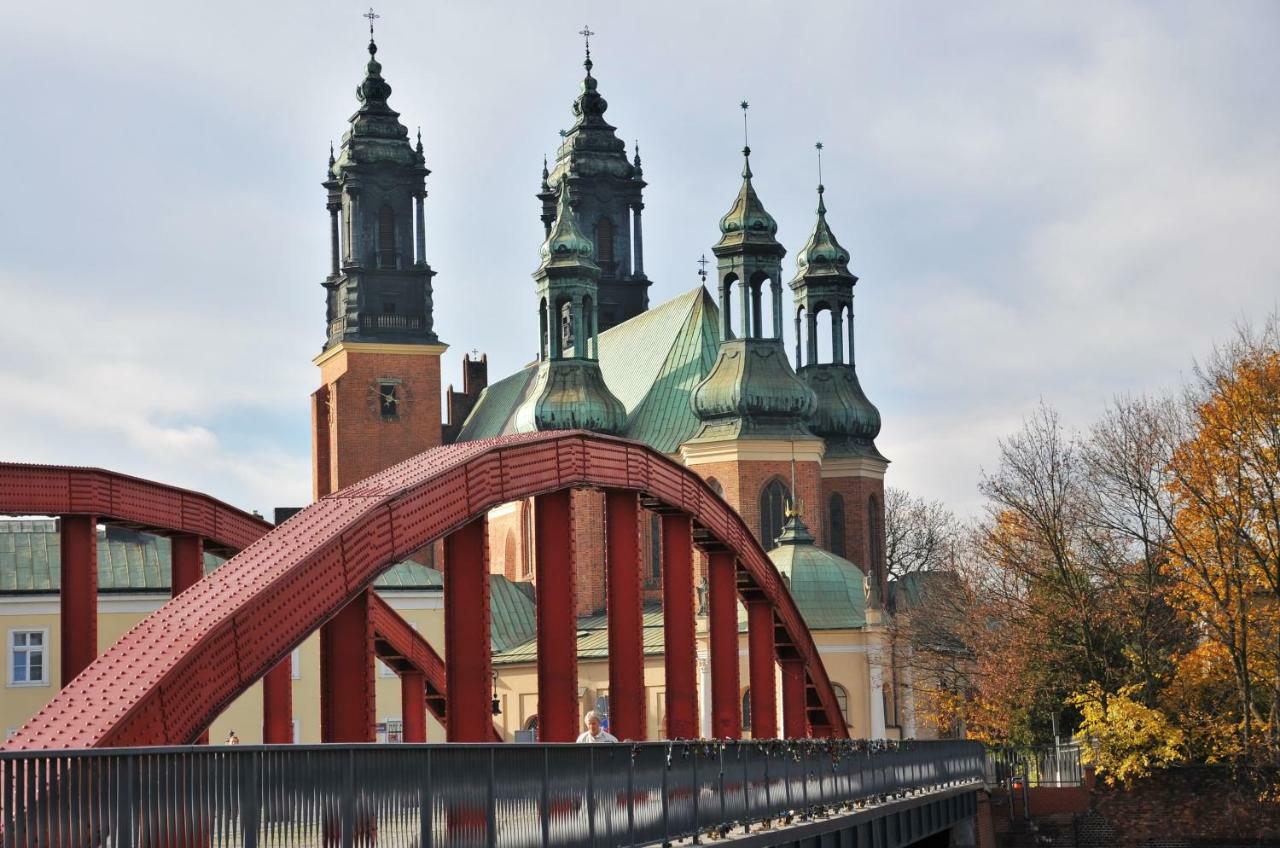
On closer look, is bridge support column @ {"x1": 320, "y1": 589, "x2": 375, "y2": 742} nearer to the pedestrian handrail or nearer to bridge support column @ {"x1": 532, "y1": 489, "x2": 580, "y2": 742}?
bridge support column @ {"x1": 532, "y1": 489, "x2": 580, "y2": 742}

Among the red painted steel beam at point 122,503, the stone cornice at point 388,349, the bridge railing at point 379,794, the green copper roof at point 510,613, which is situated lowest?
the bridge railing at point 379,794

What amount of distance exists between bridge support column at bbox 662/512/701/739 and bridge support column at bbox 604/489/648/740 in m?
1.44

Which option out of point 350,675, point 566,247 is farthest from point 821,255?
point 350,675

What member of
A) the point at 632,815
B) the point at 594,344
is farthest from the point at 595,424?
the point at 632,815

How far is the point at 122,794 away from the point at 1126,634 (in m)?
37.4

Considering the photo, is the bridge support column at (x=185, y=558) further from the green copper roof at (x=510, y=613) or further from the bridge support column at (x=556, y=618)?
the green copper roof at (x=510, y=613)

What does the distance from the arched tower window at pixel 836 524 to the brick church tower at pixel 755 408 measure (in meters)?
3.96

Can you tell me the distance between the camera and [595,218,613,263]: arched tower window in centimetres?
8275

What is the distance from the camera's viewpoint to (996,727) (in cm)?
4775

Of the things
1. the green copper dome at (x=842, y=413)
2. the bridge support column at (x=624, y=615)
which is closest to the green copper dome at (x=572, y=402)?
the green copper dome at (x=842, y=413)

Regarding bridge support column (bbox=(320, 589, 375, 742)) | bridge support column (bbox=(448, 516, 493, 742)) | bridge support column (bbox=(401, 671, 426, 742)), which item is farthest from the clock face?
bridge support column (bbox=(320, 589, 375, 742))

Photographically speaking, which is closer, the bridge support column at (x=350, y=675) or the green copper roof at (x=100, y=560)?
the bridge support column at (x=350, y=675)

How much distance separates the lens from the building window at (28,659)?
46406 mm

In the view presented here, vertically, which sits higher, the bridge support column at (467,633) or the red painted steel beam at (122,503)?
the red painted steel beam at (122,503)
